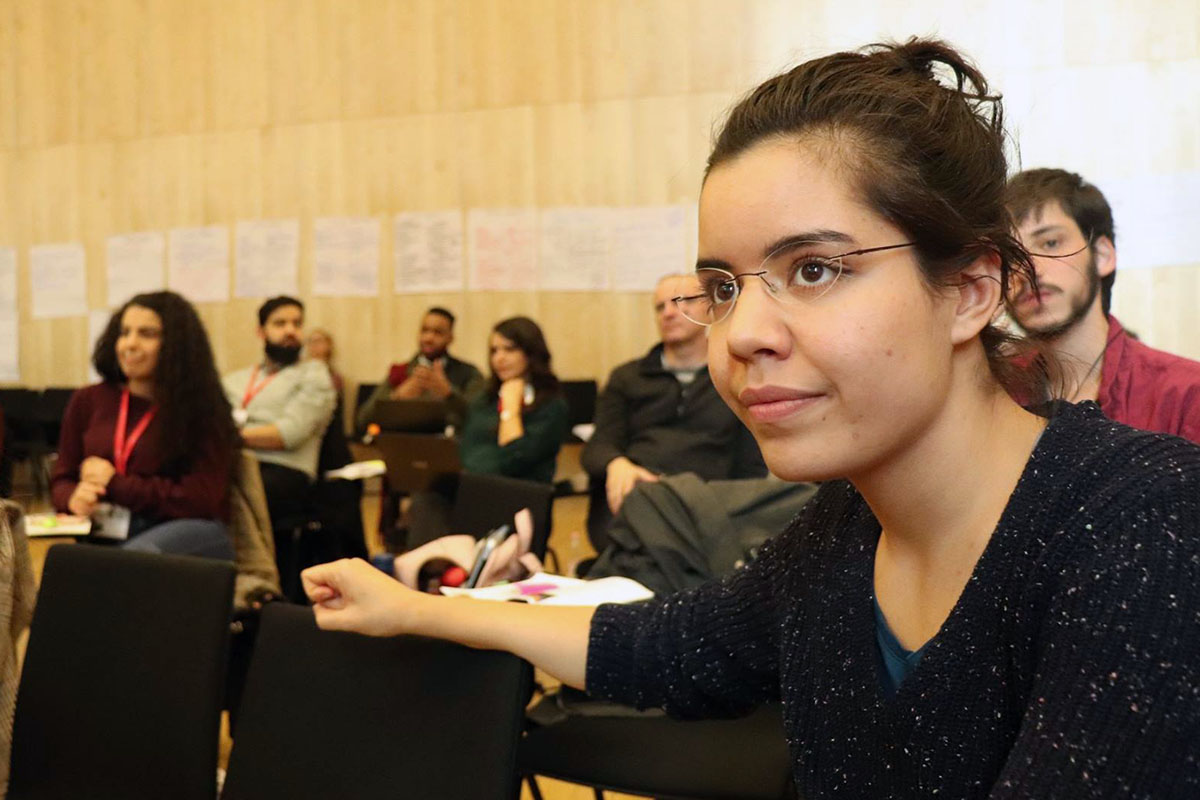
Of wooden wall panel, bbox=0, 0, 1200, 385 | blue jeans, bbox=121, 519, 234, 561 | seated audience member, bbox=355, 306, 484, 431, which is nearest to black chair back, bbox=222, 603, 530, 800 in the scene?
blue jeans, bbox=121, 519, 234, 561

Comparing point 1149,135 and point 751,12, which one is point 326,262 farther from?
point 1149,135

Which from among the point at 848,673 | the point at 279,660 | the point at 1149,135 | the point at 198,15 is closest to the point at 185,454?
the point at 279,660

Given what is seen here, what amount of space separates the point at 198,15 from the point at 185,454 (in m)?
6.40

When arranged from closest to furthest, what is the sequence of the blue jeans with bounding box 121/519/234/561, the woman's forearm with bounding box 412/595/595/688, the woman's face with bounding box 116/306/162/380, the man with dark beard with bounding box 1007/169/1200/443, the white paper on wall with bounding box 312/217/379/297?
1. the woman's forearm with bounding box 412/595/595/688
2. the man with dark beard with bounding box 1007/169/1200/443
3. the blue jeans with bounding box 121/519/234/561
4. the woman's face with bounding box 116/306/162/380
5. the white paper on wall with bounding box 312/217/379/297

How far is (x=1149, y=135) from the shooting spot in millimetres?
6938

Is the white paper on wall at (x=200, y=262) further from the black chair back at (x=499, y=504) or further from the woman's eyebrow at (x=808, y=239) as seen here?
the woman's eyebrow at (x=808, y=239)

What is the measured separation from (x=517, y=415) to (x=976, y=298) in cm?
412

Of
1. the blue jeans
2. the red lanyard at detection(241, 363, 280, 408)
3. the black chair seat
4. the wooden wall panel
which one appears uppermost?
the wooden wall panel

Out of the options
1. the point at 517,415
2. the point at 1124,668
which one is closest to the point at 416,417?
the point at 517,415

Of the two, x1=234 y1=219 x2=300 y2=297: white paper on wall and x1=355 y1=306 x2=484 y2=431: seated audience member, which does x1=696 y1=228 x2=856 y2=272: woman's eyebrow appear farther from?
x1=234 y1=219 x2=300 y2=297: white paper on wall

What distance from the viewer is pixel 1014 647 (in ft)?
3.21

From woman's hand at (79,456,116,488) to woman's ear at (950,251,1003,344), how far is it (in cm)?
336

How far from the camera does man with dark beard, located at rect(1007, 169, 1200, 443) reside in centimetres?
218

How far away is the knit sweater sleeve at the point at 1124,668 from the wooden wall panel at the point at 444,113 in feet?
20.7
